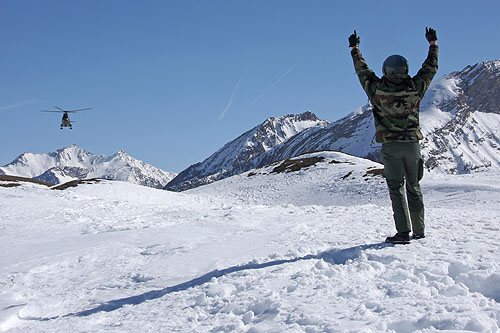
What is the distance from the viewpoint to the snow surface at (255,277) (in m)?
3.84

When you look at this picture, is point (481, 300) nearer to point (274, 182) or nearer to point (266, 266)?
point (266, 266)

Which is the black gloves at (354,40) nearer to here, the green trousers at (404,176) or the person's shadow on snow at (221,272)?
the green trousers at (404,176)

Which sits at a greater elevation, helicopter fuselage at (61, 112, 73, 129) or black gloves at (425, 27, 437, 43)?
helicopter fuselage at (61, 112, 73, 129)

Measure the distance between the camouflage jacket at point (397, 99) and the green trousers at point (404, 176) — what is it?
0.18 meters

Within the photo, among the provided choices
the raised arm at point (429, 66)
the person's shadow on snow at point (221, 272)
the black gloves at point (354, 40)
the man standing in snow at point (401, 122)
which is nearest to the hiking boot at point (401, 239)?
the man standing in snow at point (401, 122)

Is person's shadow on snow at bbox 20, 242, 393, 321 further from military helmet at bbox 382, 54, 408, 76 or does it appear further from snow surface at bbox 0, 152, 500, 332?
military helmet at bbox 382, 54, 408, 76

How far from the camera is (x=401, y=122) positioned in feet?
21.9

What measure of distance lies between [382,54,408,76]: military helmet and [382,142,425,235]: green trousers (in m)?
1.17

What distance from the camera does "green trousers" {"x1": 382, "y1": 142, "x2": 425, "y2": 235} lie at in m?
6.71

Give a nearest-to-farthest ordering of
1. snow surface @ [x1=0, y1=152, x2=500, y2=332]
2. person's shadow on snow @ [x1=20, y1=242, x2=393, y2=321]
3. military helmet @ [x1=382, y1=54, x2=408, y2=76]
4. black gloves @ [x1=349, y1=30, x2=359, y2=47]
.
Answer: snow surface @ [x1=0, y1=152, x2=500, y2=332], person's shadow on snow @ [x1=20, y1=242, x2=393, y2=321], military helmet @ [x1=382, y1=54, x2=408, y2=76], black gloves @ [x1=349, y1=30, x2=359, y2=47]

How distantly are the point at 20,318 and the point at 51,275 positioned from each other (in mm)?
1939

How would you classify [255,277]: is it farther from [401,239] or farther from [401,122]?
[401,122]

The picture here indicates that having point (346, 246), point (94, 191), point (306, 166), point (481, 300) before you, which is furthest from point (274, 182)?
point (481, 300)

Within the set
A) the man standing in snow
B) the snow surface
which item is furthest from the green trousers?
the snow surface
